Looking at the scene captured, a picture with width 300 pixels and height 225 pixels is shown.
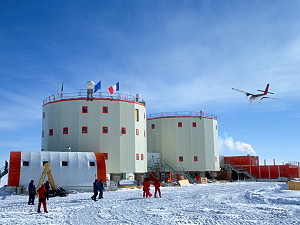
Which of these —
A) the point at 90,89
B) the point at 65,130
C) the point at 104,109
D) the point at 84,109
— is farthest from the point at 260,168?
the point at 65,130

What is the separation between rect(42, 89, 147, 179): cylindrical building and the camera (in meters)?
38.1

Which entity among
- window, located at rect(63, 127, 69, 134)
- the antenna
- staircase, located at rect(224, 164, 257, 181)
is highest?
the antenna

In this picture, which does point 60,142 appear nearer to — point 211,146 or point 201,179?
point 201,179

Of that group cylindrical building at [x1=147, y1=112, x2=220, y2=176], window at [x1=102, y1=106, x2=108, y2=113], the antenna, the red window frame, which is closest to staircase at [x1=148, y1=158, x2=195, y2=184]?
cylindrical building at [x1=147, y1=112, x2=220, y2=176]

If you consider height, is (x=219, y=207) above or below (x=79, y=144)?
below

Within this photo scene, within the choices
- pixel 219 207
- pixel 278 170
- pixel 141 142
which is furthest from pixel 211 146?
pixel 219 207

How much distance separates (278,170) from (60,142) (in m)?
35.3

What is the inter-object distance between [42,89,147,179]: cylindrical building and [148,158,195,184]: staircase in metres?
8.46

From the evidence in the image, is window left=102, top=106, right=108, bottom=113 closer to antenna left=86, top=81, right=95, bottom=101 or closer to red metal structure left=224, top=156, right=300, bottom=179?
antenna left=86, top=81, right=95, bottom=101

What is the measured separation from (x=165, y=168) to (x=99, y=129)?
1536 cm

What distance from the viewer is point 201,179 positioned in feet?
156

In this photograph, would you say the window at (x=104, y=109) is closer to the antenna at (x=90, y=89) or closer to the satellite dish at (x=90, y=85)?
the antenna at (x=90, y=89)

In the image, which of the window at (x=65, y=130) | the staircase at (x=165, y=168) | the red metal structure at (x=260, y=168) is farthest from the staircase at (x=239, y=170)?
the window at (x=65, y=130)

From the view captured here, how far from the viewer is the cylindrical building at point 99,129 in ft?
125
